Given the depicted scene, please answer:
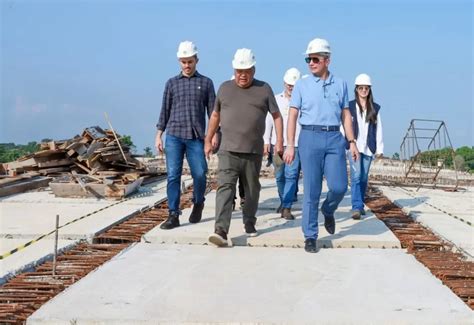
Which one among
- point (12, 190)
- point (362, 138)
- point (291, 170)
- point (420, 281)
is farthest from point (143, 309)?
point (12, 190)

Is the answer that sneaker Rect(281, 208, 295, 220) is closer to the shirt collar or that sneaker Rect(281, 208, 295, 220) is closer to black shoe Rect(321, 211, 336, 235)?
black shoe Rect(321, 211, 336, 235)

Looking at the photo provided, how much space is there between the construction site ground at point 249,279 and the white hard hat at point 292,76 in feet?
5.89

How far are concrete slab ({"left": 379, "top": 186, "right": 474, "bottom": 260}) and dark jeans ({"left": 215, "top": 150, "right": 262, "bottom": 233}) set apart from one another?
2109 millimetres

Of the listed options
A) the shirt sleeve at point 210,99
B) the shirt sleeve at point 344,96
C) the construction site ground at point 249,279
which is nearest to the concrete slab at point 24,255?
the construction site ground at point 249,279

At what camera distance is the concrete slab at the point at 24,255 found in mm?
4445

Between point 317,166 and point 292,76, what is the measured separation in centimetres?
231

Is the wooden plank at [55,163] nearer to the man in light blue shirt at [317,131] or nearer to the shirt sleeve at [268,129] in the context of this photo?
the shirt sleeve at [268,129]

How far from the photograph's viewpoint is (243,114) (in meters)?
5.40

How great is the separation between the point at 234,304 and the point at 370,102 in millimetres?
4280

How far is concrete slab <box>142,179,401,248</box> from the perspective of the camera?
17.7ft

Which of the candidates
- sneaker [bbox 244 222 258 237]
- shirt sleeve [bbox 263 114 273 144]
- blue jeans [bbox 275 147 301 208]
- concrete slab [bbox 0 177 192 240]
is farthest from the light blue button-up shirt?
concrete slab [bbox 0 177 192 240]

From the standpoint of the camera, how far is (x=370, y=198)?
31.1 feet

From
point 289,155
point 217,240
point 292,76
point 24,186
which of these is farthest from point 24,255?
point 24,186

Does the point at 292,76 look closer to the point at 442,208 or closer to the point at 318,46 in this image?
the point at 318,46
